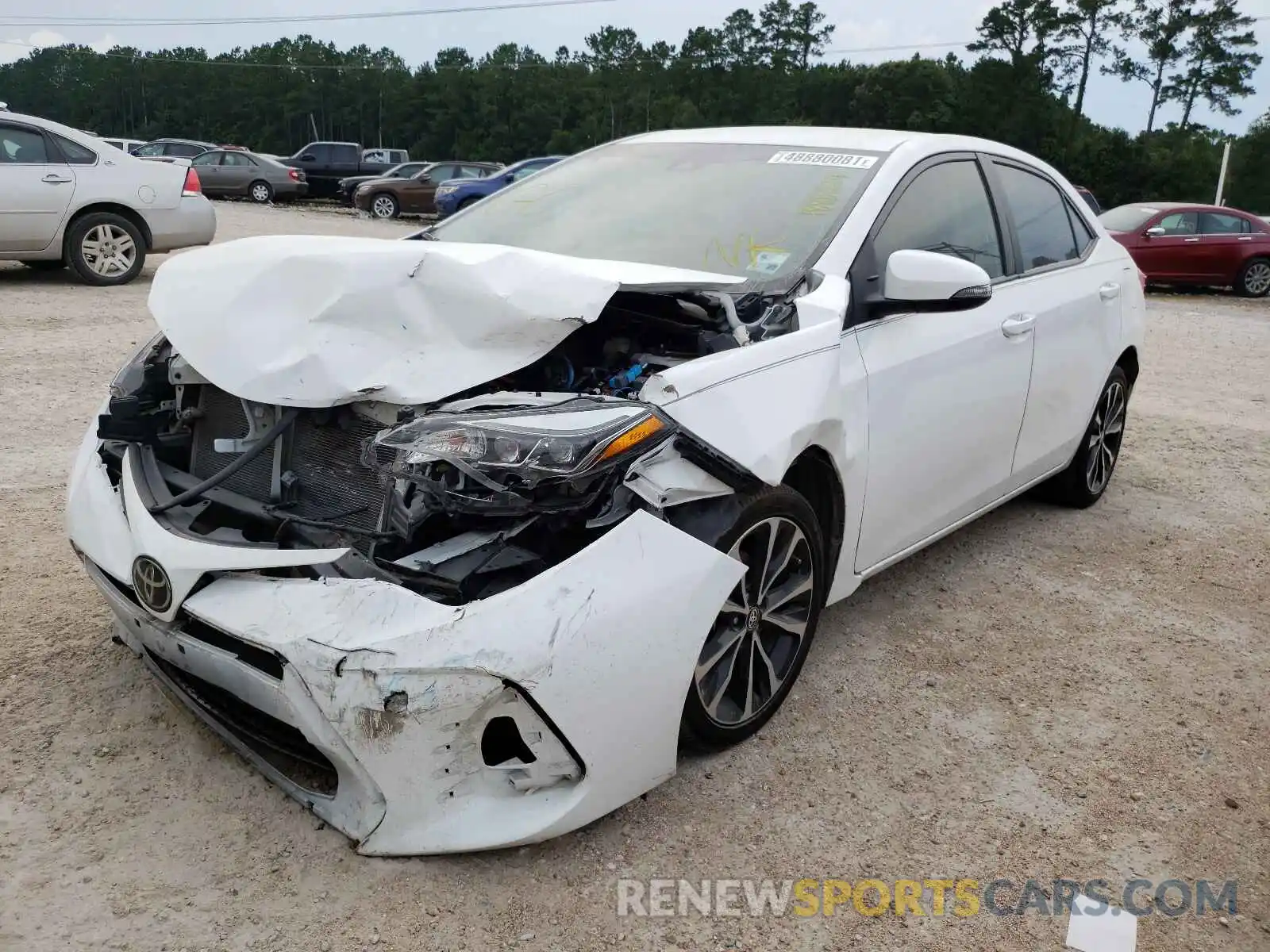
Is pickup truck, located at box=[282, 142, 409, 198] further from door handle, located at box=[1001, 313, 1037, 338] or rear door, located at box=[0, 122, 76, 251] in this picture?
door handle, located at box=[1001, 313, 1037, 338]

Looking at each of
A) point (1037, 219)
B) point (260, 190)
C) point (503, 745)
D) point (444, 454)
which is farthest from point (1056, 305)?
point (260, 190)

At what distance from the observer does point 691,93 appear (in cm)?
6744

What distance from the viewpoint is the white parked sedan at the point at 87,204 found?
9.81 m

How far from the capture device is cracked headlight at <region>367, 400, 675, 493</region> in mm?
2379

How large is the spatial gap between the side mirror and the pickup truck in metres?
31.0

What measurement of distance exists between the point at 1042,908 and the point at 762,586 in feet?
3.32

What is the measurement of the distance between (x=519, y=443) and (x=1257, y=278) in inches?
715

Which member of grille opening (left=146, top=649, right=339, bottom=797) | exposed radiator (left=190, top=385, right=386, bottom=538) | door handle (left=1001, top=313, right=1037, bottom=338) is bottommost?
grille opening (left=146, top=649, right=339, bottom=797)

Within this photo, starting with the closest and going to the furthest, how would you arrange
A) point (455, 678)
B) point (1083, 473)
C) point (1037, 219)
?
point (455, 678)
point (1037, 219)
point (1083, 473)

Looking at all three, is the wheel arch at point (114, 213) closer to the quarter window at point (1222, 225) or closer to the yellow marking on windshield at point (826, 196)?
the yellow marking on windshield at point (826, 196)

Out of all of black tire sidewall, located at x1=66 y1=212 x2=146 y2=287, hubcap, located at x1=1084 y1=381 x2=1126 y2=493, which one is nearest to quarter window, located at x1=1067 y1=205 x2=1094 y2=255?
hubcap, located at x1=1084 y1=381 x2=1126 y2=493

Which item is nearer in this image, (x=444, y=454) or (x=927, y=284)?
(x=444, y=454)

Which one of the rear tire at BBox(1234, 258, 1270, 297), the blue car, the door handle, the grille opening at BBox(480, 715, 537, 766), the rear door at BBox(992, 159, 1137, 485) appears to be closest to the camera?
the grille opening at BBox(480, 715, 537, 766)

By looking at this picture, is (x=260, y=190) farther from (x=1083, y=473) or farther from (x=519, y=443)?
(x=519, y=443)
